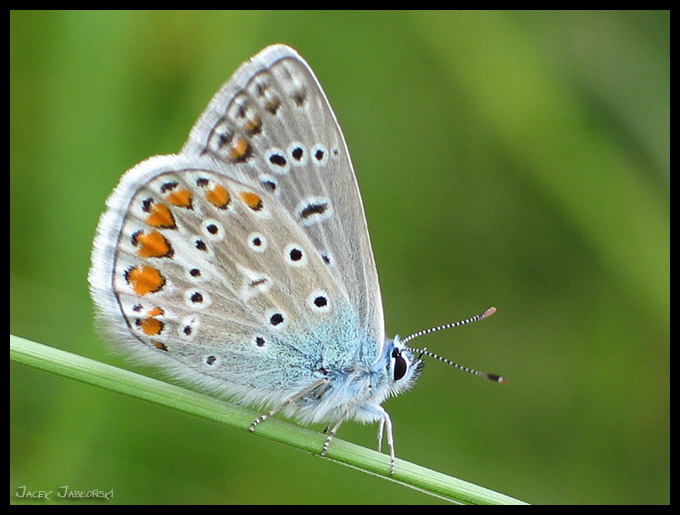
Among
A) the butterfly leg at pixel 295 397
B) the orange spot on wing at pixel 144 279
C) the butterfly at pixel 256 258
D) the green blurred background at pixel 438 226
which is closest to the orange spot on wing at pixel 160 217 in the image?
the butterfly at pixel 256 258

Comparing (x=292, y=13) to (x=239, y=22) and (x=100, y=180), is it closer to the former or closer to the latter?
(x=239, y=22)

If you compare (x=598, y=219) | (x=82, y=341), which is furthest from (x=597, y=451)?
(x=82, y=341)

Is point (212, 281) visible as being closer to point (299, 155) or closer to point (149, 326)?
point (149, 326)

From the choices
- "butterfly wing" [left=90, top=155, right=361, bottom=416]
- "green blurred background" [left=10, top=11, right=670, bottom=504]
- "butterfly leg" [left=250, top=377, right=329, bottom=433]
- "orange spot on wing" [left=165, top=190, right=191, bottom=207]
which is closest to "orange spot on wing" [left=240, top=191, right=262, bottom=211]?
"butterfly wing" [left=90, top=155, right=361, bottom=416]

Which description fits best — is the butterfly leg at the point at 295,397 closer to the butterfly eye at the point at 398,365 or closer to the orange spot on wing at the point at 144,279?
the butterfly eye at the point at 398,365

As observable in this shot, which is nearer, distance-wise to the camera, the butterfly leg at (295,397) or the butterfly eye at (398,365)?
the butterfly leg at (295,397)

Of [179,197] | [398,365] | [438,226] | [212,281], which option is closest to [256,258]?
[212,281]

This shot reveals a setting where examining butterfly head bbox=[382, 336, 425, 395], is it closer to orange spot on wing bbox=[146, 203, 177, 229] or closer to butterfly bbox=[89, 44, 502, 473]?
butterfly bbox=[89, 44, 502, 473]
